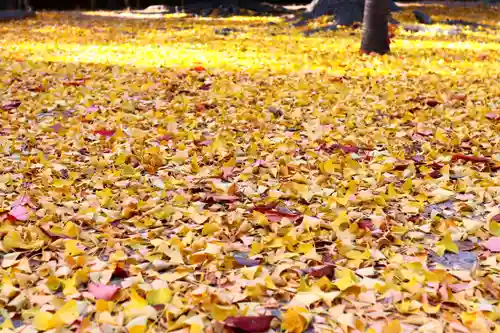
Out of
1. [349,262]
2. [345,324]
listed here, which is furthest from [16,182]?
[345,324]

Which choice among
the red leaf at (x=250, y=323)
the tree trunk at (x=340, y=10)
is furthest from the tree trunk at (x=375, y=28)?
the red leaf at (x=250, y=323)

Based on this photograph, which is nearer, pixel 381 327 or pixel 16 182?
pixel 381 327

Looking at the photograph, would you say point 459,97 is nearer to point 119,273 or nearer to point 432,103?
point 432,103

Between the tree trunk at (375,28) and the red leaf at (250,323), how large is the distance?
8.49 meters

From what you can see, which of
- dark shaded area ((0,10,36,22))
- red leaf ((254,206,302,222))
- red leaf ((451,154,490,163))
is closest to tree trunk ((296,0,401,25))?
→ dark shaded area ((0,10,36,22))

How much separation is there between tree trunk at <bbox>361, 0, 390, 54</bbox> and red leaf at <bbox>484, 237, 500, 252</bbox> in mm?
7433

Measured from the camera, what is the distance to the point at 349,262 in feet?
10.7

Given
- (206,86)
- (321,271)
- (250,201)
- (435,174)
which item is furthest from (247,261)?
(206,86)

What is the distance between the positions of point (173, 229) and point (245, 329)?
46.9 inches

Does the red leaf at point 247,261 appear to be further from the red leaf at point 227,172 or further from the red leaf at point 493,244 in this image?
the red leaf at point 227,172

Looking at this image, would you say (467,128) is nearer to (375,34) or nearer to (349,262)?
(349,262)

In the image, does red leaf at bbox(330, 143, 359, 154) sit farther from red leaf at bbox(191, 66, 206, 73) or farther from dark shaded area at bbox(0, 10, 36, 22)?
dark shaded area at bbox(0, 10, 36, 22)

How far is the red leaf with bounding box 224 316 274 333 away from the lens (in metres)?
2.64

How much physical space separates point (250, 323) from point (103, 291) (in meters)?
0.68
